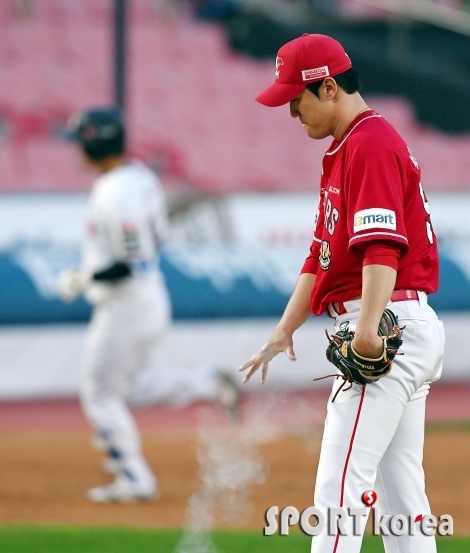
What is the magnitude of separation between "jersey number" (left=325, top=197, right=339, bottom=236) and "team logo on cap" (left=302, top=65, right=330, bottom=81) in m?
0.39

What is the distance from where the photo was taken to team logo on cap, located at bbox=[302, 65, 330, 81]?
10.9 feet

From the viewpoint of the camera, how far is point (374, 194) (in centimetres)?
316

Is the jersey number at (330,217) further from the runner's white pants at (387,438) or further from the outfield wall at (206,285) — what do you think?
the outfield wall at (206,285)

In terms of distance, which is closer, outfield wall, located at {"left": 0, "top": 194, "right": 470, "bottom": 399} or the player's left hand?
the player's left hand

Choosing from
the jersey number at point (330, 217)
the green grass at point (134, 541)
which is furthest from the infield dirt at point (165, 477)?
the jersey number at point (330, 217)

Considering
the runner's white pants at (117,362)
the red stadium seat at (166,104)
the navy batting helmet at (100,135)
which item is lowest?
the runner's white pants at (117,362)

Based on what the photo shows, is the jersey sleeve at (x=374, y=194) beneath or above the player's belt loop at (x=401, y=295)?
above

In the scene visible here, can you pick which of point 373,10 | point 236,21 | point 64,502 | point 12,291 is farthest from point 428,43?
point 64,502

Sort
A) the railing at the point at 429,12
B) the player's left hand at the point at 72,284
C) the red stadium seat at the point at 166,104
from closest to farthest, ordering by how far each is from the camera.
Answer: the player's left hand at the point at 72,284, the red stadium seat at the point at 166,104, the railing at the point at 429,12

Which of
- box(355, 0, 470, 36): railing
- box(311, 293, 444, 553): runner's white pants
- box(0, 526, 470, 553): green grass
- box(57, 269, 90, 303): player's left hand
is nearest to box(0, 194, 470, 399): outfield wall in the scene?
box(57, 269, 90, 303): player's left hand

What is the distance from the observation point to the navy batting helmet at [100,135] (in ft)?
20.8

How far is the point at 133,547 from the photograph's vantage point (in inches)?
204

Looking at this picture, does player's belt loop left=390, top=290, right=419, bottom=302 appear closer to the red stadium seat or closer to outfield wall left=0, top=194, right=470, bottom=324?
outfield wall left=0, top=194, right=470, bottom=324

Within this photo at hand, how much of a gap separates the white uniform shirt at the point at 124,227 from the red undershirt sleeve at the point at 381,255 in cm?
323
